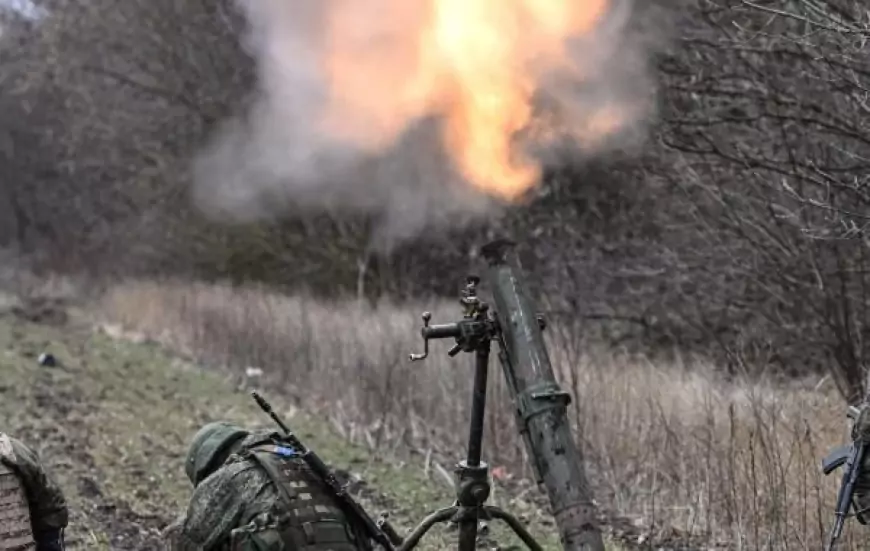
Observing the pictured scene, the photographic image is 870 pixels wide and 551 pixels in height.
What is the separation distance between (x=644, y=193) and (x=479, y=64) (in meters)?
7.80

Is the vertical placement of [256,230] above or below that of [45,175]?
below

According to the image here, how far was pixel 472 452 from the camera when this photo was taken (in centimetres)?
372

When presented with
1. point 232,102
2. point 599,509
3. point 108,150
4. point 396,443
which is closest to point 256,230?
point 232,102

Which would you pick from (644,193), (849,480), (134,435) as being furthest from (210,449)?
(644,193)

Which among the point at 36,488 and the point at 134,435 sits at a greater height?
the point at 134,435

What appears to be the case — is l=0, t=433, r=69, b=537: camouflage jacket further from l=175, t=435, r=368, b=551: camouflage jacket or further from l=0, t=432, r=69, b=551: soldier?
l=175, t=435, r=368, b=551: camouflage jacket

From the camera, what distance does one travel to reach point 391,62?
591 cm

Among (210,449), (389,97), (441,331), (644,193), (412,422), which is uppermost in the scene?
(644,193)

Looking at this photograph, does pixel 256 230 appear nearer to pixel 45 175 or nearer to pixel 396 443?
pixel 396 443

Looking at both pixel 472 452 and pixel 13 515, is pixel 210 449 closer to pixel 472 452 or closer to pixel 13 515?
A: pixel 13 515

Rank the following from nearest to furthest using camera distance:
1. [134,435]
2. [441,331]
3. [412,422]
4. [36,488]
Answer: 1. [441,331]
2. [36,488]
3. [412,422]
4. [134,435]

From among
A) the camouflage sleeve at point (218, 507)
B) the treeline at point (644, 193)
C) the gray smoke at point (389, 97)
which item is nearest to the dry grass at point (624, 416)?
the treeline at point (644, 193)

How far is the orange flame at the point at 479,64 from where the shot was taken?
4809 mm

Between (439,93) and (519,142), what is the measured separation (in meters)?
0.59
